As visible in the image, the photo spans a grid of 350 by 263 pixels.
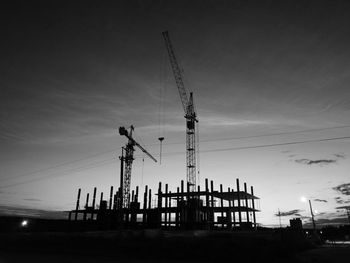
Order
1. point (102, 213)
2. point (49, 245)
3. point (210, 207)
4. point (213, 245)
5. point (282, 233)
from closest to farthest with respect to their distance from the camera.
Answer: point (213, 245) < point (49, 245) < point (282, 233) < point (210, 207) < point (102, 213)

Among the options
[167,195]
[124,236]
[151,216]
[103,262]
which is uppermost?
[167,195]

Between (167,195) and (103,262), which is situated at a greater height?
(167,195)

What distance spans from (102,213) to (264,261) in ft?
175

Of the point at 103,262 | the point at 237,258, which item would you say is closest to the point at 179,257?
the point at 237,258

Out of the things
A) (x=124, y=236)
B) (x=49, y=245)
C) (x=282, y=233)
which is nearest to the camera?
(x=124, y=236)

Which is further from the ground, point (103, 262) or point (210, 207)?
point (210, 207)

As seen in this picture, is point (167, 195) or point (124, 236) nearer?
point (124, 236)

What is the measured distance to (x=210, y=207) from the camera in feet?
192

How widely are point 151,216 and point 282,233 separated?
3557 cm

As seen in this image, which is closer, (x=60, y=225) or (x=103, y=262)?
(x=103, y=262)

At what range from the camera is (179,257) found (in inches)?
816

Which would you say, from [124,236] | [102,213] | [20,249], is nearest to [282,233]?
[124,236]

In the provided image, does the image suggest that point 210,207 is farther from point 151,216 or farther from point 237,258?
point 237,258

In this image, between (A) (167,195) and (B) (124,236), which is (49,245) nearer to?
(B) (124,236)
